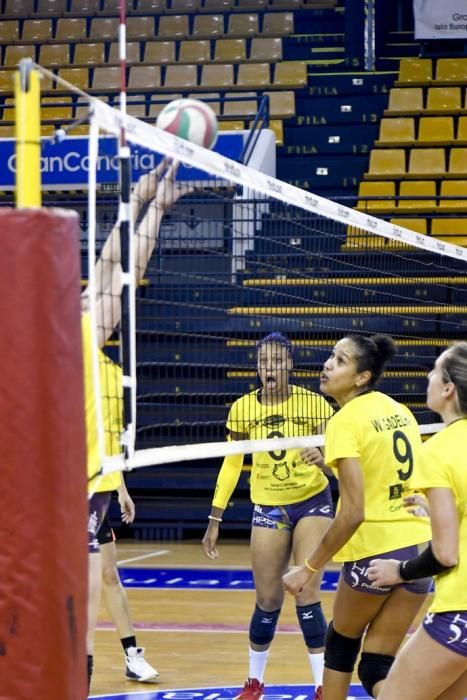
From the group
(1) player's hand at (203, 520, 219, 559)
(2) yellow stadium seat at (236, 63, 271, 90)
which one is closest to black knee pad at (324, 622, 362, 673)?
(1) player's hand at (203, 520, 219, 559)

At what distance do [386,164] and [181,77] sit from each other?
3.15m

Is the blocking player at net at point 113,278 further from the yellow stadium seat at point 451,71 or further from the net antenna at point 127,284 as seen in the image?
the yellow stadium seat at point 451,71

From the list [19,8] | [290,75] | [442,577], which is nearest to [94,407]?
[442,577]

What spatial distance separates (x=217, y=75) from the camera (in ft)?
50.9

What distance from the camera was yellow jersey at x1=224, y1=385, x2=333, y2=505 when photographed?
6.16 m

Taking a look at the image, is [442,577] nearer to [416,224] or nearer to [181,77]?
[416,224]

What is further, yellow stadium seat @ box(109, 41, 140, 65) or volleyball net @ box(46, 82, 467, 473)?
yellow stadium seat @ box(109, 41, 140, 65)

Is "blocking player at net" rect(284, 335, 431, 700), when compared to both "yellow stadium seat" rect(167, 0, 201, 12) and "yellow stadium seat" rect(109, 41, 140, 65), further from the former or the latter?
"yellow stadium seat" rect(167, 0, 201, 12)

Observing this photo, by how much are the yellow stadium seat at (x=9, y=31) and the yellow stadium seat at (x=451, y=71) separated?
5.87 metres

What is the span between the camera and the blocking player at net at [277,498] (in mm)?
5977

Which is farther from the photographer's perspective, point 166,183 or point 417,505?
point 166,183

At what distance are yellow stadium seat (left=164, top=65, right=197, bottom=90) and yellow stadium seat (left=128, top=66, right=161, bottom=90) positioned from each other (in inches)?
5.2

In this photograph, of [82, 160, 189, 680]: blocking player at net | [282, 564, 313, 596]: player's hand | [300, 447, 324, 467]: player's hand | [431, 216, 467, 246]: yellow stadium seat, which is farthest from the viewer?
[431, 216, 467, 246]: yellow stadium seat

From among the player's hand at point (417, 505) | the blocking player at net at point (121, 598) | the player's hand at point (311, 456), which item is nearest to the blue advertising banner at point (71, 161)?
the blocking player at net at point (121, 598)
